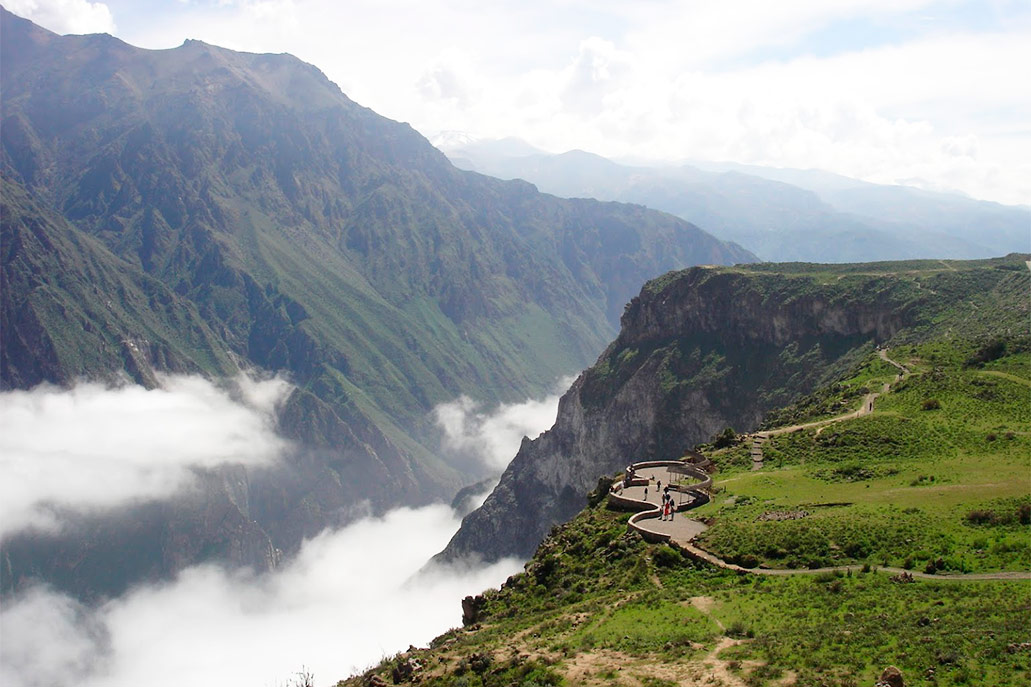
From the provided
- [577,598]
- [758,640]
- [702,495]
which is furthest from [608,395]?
[758,640]

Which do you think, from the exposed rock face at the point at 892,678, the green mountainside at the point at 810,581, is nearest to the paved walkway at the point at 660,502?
the green mountainside at the point at 810,581

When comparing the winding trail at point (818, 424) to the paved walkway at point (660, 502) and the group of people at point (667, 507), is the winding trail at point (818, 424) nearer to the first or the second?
A: the paved walkway at point (660, 502)

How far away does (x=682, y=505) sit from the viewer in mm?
62844

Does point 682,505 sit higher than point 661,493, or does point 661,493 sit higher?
point 661,493

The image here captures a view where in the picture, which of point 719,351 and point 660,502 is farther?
point 719,351

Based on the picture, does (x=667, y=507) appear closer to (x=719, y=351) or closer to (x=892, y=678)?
(x=892, y=678)

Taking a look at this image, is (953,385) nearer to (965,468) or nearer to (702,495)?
(965,468)

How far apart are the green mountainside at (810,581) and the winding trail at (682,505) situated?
352 millimetres

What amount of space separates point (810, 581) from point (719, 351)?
12584 centimetres

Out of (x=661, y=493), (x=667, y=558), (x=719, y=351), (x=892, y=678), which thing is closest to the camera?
(x=892, y=678)

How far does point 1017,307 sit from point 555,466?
9852cm

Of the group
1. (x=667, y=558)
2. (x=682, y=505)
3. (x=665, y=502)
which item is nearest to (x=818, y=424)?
(x=682, y=505)

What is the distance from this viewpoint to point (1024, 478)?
5597 cm

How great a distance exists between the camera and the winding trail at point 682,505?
45.6m
